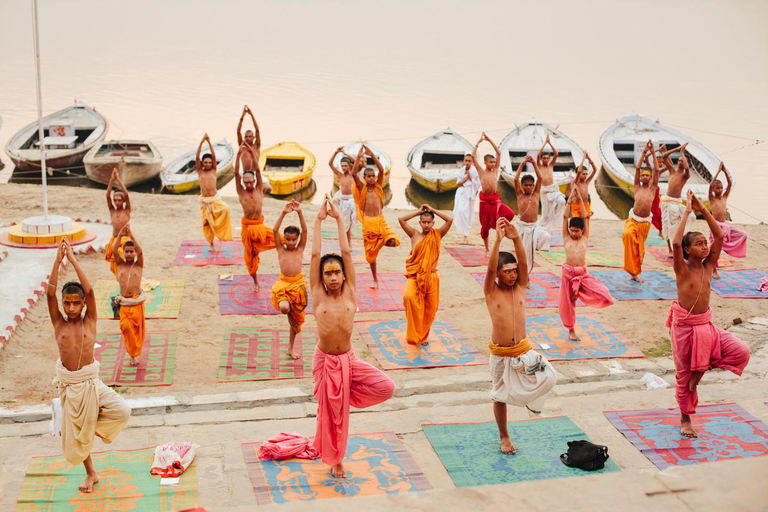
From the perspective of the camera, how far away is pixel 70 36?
4809 cm

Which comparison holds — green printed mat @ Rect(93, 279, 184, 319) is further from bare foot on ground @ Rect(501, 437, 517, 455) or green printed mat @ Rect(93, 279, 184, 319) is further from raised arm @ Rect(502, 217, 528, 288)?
raised arm @ Rect(502, 217, 528, 288)

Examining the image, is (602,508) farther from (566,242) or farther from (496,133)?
(496,133)

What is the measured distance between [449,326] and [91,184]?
14.1 meters

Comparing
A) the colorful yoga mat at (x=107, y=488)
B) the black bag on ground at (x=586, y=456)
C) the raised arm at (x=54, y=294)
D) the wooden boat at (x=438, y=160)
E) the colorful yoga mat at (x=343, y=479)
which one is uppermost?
the raised arm at (x=54, y=294)

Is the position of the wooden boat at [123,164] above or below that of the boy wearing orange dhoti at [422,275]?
below

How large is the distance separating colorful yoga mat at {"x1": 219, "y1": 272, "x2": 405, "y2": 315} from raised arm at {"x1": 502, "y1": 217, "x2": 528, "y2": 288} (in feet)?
14.0

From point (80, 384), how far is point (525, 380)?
348 cm

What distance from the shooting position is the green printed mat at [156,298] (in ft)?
33.5

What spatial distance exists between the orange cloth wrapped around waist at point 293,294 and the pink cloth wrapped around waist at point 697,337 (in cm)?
395

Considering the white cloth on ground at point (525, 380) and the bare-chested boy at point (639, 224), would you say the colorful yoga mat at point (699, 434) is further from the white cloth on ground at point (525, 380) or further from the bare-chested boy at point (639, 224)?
the bare-chested boy at point (639, 224)

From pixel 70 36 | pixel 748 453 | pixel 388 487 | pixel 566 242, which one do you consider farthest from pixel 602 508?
pixel 70 36

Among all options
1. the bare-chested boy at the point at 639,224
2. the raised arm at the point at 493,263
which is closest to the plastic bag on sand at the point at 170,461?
the raised arm at the point at 493,263

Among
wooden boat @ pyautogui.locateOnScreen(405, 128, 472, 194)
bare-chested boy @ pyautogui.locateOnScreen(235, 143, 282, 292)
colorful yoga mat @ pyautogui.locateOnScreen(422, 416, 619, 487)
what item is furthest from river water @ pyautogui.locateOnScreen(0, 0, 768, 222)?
colorful yoga mat @ pyautogui.locateOnScreen(422, 416, 619, 487)

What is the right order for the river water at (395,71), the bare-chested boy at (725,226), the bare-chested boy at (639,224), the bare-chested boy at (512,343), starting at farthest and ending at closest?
the river water at (395,71) < the bare-chested boy at (639,224) < the bare-chested boy at (725,226) < the bare-chested boy at (512,343)
